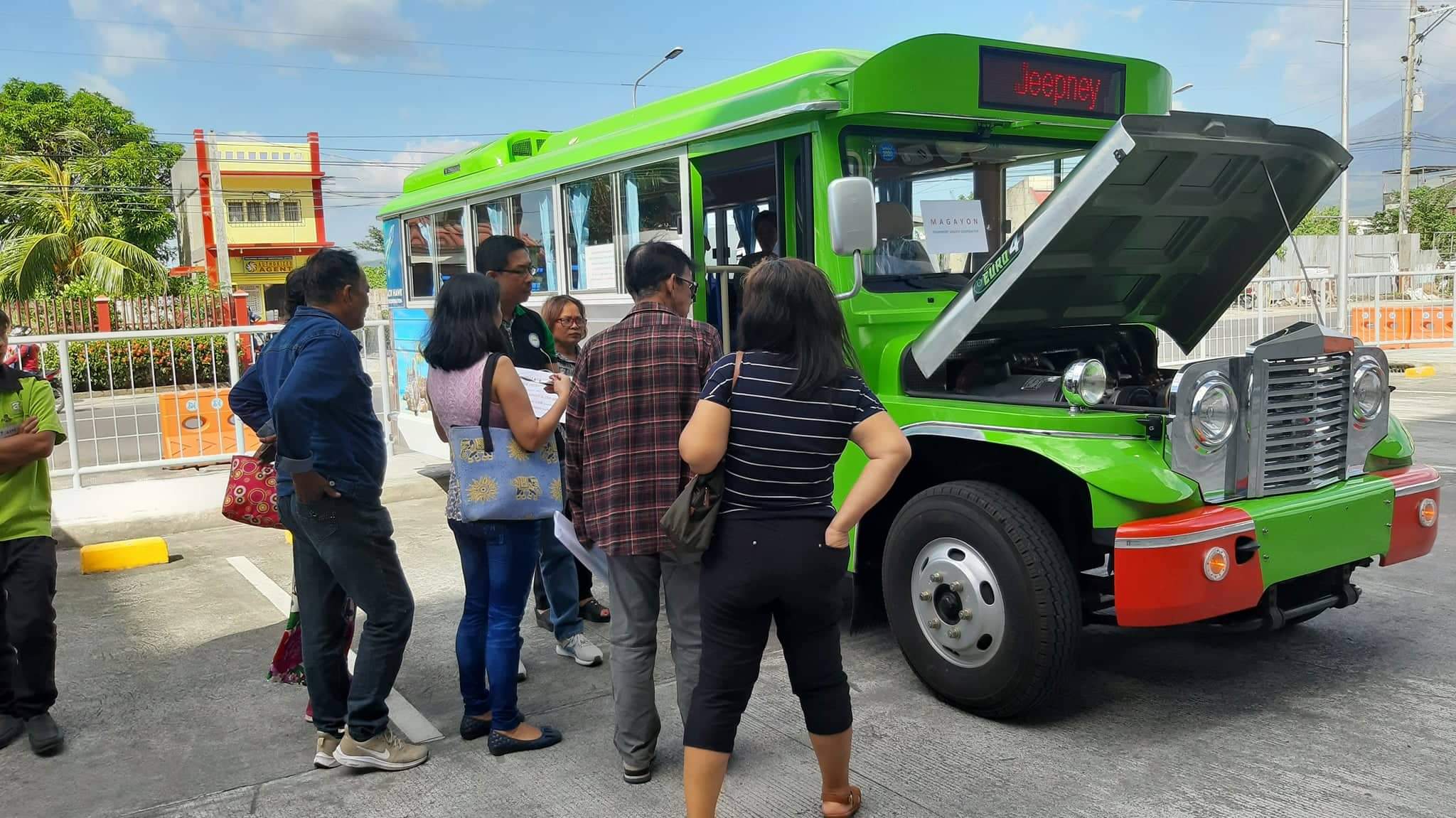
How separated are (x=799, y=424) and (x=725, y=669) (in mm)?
719

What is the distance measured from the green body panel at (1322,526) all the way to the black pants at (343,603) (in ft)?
9.75

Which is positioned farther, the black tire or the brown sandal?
the black tire

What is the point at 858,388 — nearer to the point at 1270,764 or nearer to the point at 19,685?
the point at 1270,764

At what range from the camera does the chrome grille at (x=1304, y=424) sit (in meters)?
4.03

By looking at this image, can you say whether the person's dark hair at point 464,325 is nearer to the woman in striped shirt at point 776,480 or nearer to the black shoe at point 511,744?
the woman in striped shirt at point 776,480

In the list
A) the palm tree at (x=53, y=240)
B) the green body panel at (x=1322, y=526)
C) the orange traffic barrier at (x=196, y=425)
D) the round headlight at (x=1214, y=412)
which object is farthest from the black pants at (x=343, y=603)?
the palm tree at (x=53, y=240)

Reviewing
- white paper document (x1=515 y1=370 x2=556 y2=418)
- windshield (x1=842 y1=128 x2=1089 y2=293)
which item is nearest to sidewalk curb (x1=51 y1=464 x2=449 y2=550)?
white paper document (x1=515 y1=370 x2=556 y2=418)

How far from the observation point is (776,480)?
3.07 meters

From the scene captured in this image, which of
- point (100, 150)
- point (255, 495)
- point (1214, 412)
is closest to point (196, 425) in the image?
point (255, 495)

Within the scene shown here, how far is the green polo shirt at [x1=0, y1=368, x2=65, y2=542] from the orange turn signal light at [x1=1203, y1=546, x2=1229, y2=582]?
4257 mm

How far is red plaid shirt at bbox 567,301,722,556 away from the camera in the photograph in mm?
3658

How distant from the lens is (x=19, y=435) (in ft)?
14.0

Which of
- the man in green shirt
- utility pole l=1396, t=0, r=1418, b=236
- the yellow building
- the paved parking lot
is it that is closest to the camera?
the paved parking lot

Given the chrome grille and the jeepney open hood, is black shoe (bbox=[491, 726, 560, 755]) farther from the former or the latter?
the chrome grille
